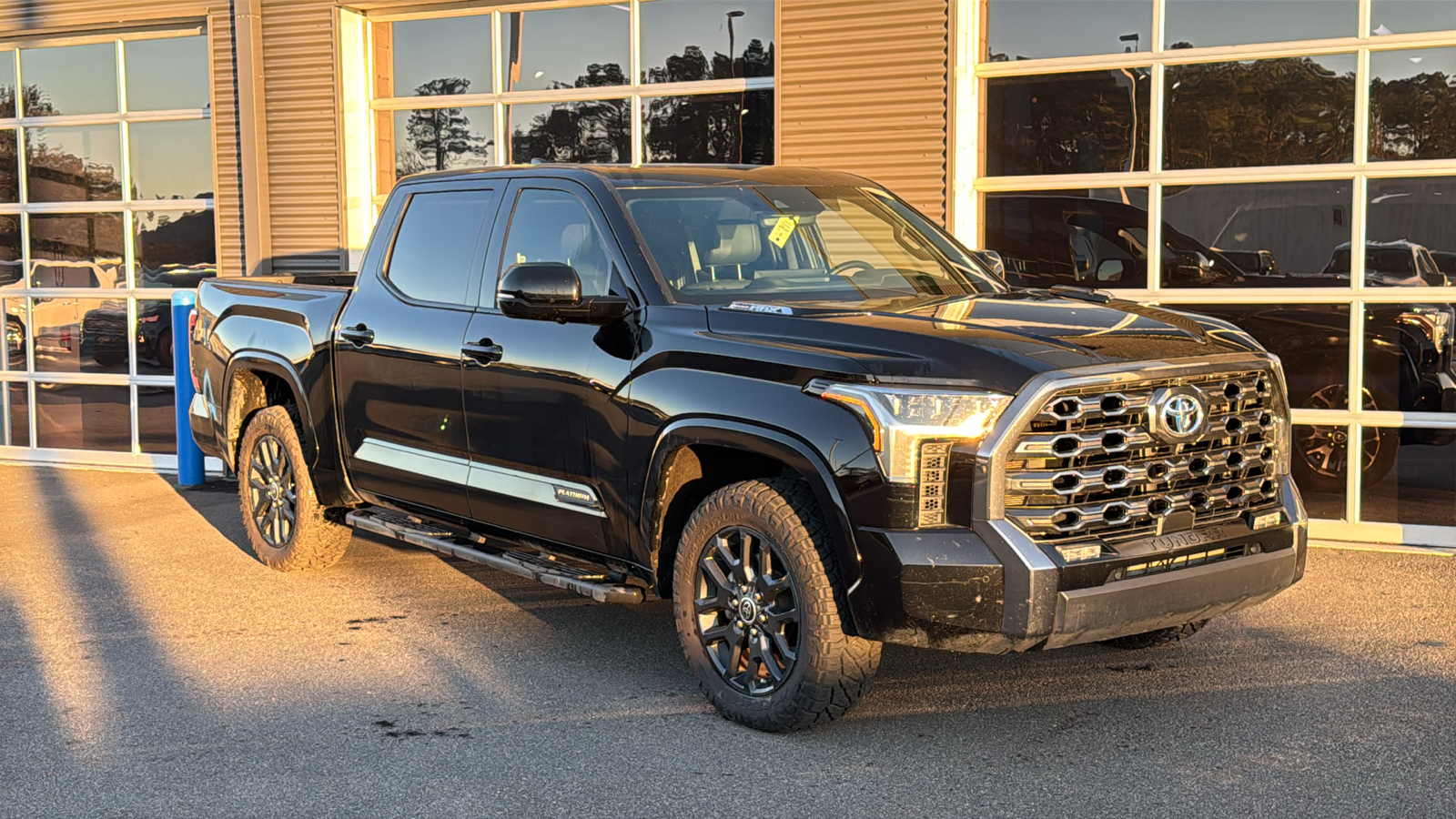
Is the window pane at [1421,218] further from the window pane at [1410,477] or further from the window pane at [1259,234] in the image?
the window pane at [1410,477]

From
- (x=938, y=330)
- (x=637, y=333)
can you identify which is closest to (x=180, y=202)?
(x=637, y=333)

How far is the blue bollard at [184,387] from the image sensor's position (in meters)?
10.5

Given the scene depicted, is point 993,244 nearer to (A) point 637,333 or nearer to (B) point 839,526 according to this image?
(A) point 637,333

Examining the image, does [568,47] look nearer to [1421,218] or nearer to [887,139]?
[887,139]

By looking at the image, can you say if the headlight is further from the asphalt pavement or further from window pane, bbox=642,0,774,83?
window pane, bbox=642,0,774,83

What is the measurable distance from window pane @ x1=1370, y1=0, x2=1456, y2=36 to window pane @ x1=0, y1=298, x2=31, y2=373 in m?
10.6

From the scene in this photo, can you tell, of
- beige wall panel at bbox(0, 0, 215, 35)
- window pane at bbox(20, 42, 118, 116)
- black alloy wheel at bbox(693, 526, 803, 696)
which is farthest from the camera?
window pane at bbox(20, 42, 118, 116)

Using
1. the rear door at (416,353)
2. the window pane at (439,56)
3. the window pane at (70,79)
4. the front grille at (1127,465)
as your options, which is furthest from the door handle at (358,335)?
the window pane at (70,79)

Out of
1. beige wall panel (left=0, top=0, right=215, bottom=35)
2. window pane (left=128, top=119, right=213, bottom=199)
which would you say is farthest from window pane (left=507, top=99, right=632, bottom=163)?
window pane (left=128, top=119, right=213, bottom=199)

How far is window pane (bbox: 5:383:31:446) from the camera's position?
501 inches

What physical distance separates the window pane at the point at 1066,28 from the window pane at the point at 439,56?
12.8ft

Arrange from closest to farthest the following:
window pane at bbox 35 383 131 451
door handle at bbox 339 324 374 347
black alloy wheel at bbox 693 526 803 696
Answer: black alloy wheel at bbox 693 526 803 696 → door handle at bbox 339 324 374 347 → window pane at bbox 35 383 131 451

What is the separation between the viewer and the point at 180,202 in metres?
11.8

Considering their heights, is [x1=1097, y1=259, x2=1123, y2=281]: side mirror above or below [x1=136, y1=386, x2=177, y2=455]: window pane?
above
